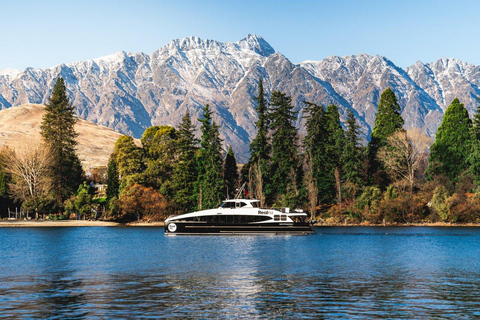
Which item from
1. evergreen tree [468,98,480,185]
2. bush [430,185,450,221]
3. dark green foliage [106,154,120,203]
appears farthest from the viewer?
dark green foliage [106,154,120,203]

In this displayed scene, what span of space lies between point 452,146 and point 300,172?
31679 millimetres

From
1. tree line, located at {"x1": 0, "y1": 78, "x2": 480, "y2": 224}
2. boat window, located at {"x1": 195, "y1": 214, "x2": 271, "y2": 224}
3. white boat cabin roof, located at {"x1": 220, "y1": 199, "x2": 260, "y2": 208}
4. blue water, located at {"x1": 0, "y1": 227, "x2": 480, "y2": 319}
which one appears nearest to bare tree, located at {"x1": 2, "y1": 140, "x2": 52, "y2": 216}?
tree line, located at {"x1": 0, "y1": 78, "x2": 480, "y2": 224}

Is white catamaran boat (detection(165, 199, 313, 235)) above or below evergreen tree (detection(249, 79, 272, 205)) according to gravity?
below

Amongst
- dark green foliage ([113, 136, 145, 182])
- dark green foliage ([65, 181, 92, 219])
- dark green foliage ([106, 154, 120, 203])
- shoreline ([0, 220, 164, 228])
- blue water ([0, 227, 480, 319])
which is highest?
dark green foliage ([113, 136, 145, 182])

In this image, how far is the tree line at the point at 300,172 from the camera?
11962cm

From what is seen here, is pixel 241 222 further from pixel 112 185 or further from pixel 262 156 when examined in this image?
pixel 112 185

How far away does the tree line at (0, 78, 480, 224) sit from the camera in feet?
392

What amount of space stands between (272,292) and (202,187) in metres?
91.4

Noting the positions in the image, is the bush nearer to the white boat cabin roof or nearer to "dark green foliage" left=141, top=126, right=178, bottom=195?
the white boat cabin roof

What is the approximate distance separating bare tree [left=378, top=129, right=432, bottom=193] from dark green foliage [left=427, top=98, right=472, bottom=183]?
303cm

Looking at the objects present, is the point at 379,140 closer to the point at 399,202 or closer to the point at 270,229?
the point at 399,202

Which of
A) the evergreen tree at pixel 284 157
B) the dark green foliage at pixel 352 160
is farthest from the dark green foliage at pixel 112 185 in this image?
the dark green foliage at pixel 352 160

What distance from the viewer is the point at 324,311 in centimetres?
3153

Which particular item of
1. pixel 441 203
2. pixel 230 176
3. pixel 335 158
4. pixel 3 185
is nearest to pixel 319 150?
pixel 335 158
